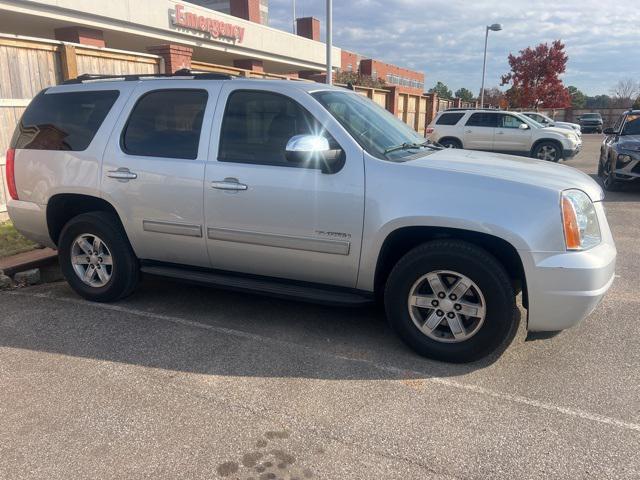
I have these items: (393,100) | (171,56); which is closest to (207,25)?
(393,100)

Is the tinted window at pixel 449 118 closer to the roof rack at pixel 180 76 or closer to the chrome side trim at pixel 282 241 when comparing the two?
the roof rack at pixel 180 76

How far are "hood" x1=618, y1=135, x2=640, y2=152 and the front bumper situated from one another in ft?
27.9

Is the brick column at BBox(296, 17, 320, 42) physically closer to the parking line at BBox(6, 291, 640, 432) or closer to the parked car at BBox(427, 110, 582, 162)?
the parked car at BBox(427, 110, 582, 162)

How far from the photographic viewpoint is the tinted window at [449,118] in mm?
17328

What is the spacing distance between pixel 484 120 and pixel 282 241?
48.8 feet

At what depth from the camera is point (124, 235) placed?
15.3 ft

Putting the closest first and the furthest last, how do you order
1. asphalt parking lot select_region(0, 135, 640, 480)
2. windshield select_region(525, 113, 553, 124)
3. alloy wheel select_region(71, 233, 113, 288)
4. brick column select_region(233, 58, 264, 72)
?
asphalt parking lot select_region(0, 135, 640, 480)
alloy wheel select_region(71, 233, 113, 288)
windshield select_region(525, 113, 553, 124)
brick column select_region(233, 58, 264, 72)

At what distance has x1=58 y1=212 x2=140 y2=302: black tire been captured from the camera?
15.2 ft

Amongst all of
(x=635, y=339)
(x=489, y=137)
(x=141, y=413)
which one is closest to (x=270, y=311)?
(x=141, y=413)

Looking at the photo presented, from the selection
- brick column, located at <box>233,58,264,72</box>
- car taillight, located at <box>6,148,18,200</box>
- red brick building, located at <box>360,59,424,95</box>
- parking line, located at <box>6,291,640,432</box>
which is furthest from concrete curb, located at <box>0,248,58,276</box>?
red brick building, located at <box>360,59,424,95</box>

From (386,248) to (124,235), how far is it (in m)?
2.43

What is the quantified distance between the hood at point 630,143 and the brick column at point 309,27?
25.2m

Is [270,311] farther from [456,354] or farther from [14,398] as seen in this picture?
[14,398]

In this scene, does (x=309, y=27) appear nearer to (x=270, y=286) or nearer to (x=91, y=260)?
(x=91, y=260)
